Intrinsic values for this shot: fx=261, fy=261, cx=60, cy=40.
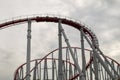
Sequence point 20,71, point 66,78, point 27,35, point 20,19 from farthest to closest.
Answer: point 20,71 < point 66,78 < point 20,19 < point 27,35

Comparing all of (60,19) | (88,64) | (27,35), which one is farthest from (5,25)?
(88,64)

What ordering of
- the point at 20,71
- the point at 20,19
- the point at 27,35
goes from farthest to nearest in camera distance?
the point at 20,71
the point at 20,19
the point at 27,35

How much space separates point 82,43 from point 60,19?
98.1 inches

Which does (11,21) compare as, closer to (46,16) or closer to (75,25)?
(46,16)

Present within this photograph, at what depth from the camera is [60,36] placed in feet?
63.0

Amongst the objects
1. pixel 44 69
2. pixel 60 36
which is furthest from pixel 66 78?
pixel 60 36

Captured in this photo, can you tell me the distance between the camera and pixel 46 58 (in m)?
22.3

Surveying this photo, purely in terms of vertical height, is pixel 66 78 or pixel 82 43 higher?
pixel 82 43

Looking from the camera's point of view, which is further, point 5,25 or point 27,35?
point 5,25

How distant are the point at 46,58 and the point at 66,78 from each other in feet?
8.30

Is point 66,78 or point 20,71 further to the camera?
point 20,71

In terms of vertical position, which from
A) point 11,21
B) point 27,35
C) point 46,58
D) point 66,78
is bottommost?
point 66,78

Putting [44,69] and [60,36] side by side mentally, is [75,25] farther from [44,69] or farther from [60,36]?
[44,69]

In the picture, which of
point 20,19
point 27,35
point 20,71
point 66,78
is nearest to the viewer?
point 27,35
